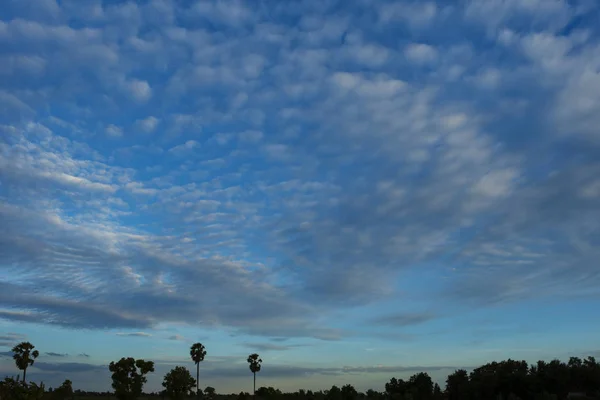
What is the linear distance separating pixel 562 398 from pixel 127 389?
301 ft

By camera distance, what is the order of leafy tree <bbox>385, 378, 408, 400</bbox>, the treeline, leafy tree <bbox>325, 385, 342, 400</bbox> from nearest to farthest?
the treeline
leafy tree <bbox>325, 385, 342, 400</bbox>
leafy tree <bbox>385, 378, 408, 400</bbox>

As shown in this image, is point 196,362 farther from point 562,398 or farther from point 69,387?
point 562,398

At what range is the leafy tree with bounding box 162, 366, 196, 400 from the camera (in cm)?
12119

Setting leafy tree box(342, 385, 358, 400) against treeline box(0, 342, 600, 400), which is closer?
treeline box(0, 342, 600, 400)

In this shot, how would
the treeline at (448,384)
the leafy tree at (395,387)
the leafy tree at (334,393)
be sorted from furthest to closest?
the leafy tree at (395,387) < the leafy tree at (334,393) < the treeline at (448,384)

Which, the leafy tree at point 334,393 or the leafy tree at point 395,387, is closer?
the leafy tree at point 334,393

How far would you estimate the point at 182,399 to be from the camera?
4818 inches

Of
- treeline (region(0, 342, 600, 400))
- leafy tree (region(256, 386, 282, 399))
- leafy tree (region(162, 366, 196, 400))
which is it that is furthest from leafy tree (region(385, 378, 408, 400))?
leafy tree (region(162, 366, 196, 400))

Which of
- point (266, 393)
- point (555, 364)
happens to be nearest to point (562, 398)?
point (555, 364)

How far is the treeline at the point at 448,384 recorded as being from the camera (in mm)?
101188

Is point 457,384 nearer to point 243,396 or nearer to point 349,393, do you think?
point 349,393

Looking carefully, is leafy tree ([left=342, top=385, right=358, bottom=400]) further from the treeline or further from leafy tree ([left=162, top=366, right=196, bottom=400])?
leafy tree ([left=162, top=366, right=196, bottom=400])

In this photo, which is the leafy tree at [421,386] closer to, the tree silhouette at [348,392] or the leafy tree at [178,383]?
the tree silhouette at [348,392]

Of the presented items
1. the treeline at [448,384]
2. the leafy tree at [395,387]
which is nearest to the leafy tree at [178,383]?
the treeline at [448,384]
